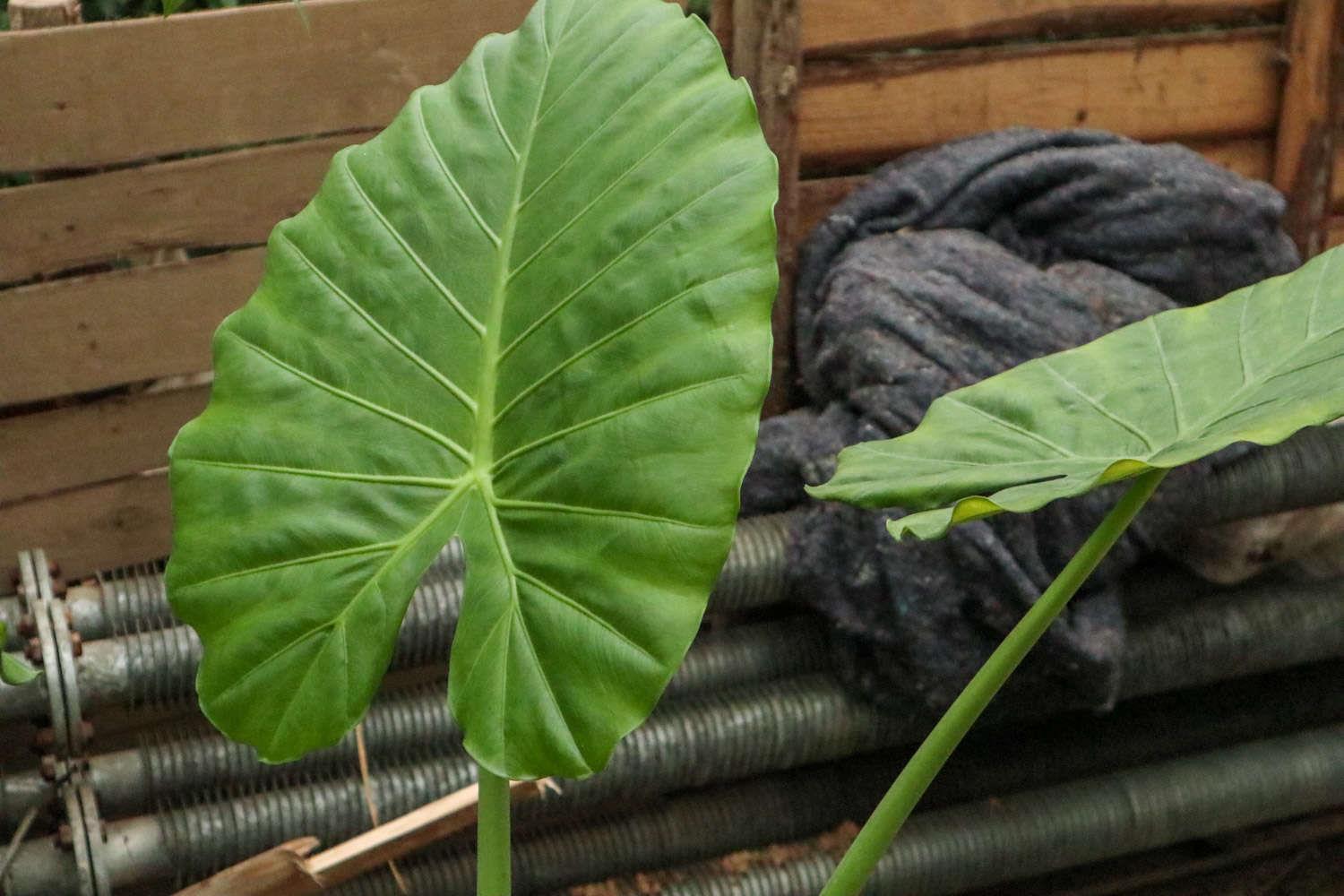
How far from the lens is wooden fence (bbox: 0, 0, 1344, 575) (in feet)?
6.19

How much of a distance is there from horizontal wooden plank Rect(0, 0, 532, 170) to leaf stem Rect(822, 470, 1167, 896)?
4.32ft

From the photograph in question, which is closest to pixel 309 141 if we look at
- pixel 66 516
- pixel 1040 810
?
pixel 66 516

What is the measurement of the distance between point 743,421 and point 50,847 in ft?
4.47

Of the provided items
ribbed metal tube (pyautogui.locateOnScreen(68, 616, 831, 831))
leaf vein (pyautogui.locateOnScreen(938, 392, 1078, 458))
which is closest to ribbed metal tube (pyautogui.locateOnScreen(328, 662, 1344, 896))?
ribbed metal tube (pyautogui.locateOnScreen(68, 616, 831, 831))

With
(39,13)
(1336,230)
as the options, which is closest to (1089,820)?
(1336,230)

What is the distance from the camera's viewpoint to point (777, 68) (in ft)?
7.31

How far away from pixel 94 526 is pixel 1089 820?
1513 millimetres

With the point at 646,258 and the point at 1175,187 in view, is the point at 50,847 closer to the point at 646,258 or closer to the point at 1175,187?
the point at 646,258

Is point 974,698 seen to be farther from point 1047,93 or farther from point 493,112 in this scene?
point 1047,93

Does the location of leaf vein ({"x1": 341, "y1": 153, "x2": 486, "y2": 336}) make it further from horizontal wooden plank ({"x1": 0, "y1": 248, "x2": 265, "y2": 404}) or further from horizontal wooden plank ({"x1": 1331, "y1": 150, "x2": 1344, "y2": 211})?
horizontal wooden plank ({"x1": 1331, "y1": 150, "x2": 1344, "y2": 211})

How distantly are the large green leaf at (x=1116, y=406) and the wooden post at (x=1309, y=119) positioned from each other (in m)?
1.59

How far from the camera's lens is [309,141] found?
200 cm

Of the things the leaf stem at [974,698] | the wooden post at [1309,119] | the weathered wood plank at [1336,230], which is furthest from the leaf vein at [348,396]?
the weathered wood plank at [1336,230]

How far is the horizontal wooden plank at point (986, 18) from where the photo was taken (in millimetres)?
2285
